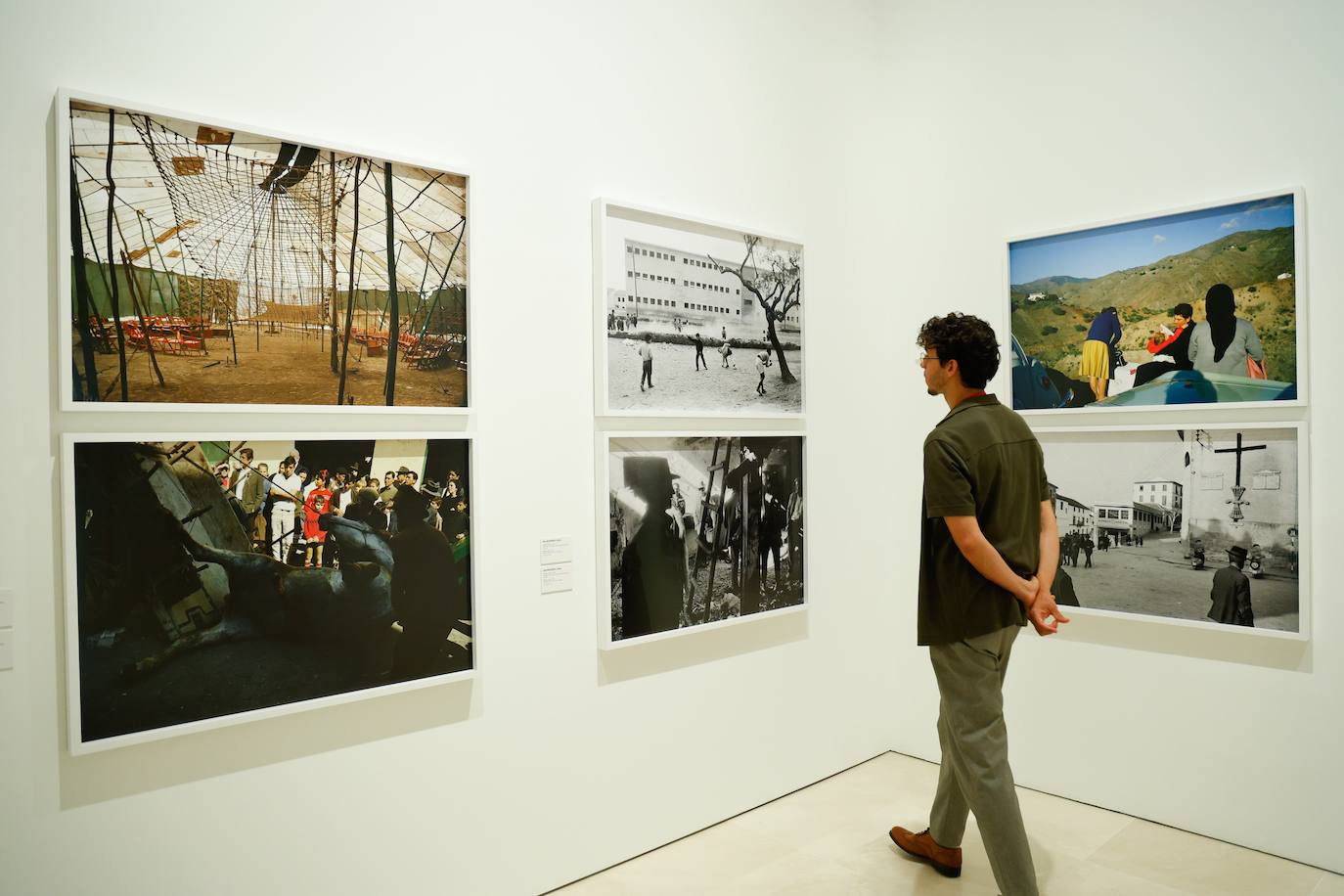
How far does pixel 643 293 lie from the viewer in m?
3.04

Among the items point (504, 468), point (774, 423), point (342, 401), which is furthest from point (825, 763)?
point (342, 401)

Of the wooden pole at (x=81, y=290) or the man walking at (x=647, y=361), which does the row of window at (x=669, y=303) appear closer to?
the man walking at (x=647, y=361)

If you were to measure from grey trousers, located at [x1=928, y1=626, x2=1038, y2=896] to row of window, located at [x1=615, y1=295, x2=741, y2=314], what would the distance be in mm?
1433

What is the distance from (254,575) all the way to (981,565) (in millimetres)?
1997

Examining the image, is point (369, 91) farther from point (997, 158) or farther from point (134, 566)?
point (997, 158)

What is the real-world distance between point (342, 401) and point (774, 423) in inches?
68.2

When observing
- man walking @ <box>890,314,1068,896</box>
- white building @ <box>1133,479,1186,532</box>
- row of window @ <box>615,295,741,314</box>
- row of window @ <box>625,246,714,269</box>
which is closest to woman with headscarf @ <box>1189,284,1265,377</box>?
white building @ <box>1133,479,1186,532</box>

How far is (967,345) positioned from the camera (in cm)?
270

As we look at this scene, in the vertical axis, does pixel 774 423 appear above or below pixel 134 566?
above

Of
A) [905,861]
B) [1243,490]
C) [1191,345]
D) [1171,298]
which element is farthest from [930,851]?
[1171,298]

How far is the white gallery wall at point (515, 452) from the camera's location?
198cm

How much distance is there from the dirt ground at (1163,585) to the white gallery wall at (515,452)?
2.99 ft

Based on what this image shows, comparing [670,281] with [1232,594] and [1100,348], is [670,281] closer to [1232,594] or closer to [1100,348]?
[1100,348]

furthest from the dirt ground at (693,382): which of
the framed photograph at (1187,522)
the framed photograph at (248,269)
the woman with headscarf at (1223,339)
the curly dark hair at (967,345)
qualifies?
the woman with headscarf at (1223,339)
